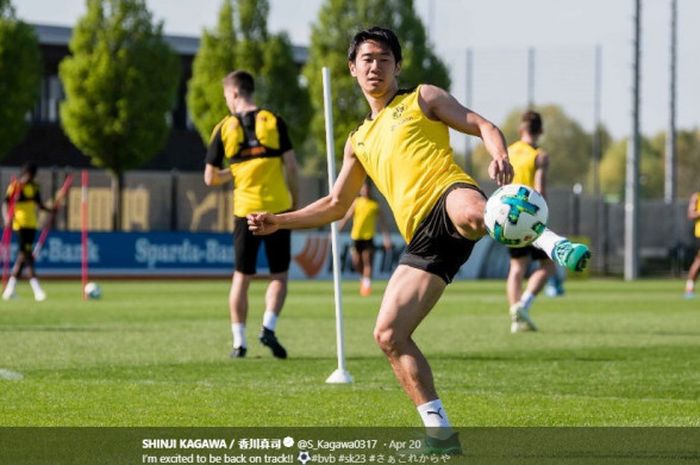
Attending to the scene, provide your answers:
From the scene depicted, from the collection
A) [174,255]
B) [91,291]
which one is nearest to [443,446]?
[91,291]

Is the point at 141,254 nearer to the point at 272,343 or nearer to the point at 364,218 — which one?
the point at 364,218

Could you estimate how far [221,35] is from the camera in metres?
50.1

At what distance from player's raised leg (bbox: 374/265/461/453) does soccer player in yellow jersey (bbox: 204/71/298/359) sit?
19.8 ft

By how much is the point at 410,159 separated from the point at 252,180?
20.1 feet

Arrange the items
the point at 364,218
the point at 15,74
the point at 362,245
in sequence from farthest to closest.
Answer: the point at 15,74 < the point at 362,245 < the point at 364,218

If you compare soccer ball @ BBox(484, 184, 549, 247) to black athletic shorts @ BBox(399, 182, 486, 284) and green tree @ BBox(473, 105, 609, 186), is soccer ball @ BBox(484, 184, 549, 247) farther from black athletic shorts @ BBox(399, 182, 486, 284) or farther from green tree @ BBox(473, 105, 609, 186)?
green tree @ BBox(473, 105, 609, 186)

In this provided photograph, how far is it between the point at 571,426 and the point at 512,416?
54 cm

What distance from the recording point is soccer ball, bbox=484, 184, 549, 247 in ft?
20.5

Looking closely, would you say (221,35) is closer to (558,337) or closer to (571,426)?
(558,337)

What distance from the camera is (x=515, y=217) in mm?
6234

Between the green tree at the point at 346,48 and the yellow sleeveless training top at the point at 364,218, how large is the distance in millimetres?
20687

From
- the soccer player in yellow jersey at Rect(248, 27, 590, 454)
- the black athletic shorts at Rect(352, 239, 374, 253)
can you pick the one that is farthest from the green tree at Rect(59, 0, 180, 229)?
the soccer player in yellow jersey at Rect(248, 27, 590, 454)

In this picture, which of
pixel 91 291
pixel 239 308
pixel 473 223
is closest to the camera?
pixel 473 223

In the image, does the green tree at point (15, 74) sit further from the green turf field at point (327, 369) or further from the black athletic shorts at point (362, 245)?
the green turf field at point (327, 369)
